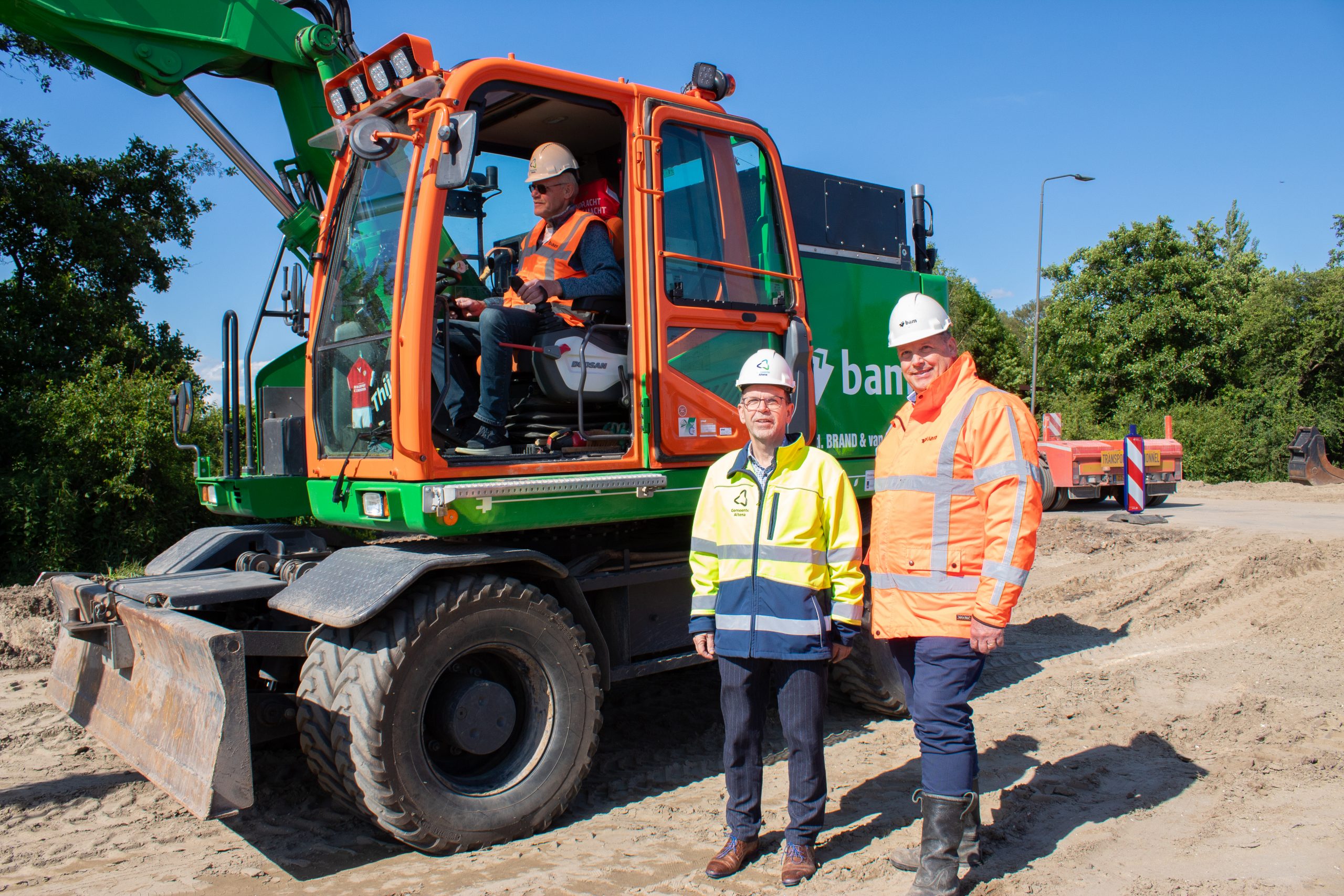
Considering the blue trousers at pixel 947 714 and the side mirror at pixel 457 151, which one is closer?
the blue trousers at pixel 947 714

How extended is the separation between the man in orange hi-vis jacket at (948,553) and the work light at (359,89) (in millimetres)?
2514

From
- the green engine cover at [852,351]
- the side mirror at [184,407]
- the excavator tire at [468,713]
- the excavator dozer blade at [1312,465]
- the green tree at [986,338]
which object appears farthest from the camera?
the green tree at [986,338]

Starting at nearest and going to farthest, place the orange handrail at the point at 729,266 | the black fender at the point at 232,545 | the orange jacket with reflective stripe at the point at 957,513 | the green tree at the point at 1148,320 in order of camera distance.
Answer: the orange jacket with reflective stripe at the point at 957,513, the orange handrail at the point at 729,266, the black fender at the point at 232,545, the green tree at the point at 1148,320

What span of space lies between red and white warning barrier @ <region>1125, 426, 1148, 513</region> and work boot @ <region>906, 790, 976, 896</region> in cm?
1179

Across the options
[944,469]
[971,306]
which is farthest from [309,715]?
[971,306]

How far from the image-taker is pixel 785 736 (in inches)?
142

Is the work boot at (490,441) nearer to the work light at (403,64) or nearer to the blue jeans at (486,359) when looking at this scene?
the blue jeans at (486,359)

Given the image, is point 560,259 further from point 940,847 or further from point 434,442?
point 940,847

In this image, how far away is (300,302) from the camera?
4.67 meters

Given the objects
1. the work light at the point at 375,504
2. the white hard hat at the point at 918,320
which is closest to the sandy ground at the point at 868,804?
the work light at the point at 375,504

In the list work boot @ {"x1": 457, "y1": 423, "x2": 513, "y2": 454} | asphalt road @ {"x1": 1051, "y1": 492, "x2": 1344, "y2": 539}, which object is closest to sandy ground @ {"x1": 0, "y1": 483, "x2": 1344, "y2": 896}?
work boot @ {"x1": 457, "y1": 423, "x2": 513, "y2": 454}

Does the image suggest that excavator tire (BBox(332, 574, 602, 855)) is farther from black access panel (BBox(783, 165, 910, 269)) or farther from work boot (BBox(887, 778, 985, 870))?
black access panel (BBox(783, 165, 910, 269))

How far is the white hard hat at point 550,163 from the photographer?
4535 millimetres

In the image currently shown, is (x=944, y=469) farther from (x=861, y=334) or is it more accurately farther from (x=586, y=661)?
(x=861, y=334)
